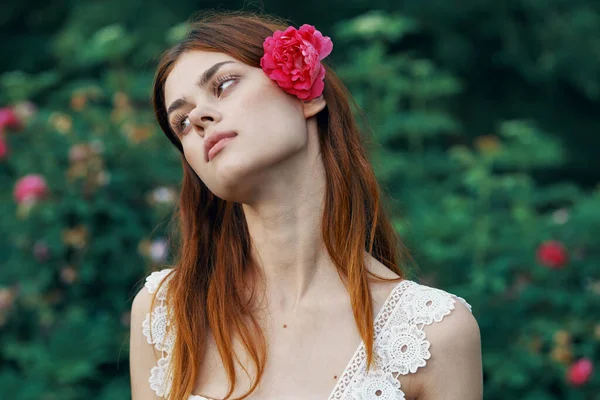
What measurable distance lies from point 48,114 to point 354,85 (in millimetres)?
1471

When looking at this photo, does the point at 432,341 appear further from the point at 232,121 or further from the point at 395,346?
the point at 232,121

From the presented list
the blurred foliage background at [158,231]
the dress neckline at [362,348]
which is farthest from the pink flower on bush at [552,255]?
the dress neckline at [362,348]

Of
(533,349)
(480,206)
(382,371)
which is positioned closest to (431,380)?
(382,371)

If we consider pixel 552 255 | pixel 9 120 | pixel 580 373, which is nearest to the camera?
pixel 580 373

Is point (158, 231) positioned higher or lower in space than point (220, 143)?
lower

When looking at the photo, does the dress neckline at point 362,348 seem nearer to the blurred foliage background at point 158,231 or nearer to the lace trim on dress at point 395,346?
the lace trim on dress at point 395,346

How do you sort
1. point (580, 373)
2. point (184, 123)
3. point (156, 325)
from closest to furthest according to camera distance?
1. point (184, 123)
2. point (156, 325)
3. point (580, 373)

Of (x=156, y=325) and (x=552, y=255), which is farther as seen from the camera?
(x=552, y=255)

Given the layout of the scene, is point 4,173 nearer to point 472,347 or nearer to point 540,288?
point 540,288

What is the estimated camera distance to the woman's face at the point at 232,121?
2.13 m

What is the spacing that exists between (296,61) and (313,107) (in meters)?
0.13

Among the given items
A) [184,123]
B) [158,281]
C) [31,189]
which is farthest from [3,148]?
[184,123]

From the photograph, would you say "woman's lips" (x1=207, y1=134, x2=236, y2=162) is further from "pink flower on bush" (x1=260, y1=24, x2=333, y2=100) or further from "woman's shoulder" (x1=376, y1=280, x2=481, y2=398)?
"woman's shoulder" (x1=376, y1=280, x2=481, y2=398)

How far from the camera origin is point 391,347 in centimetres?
221
